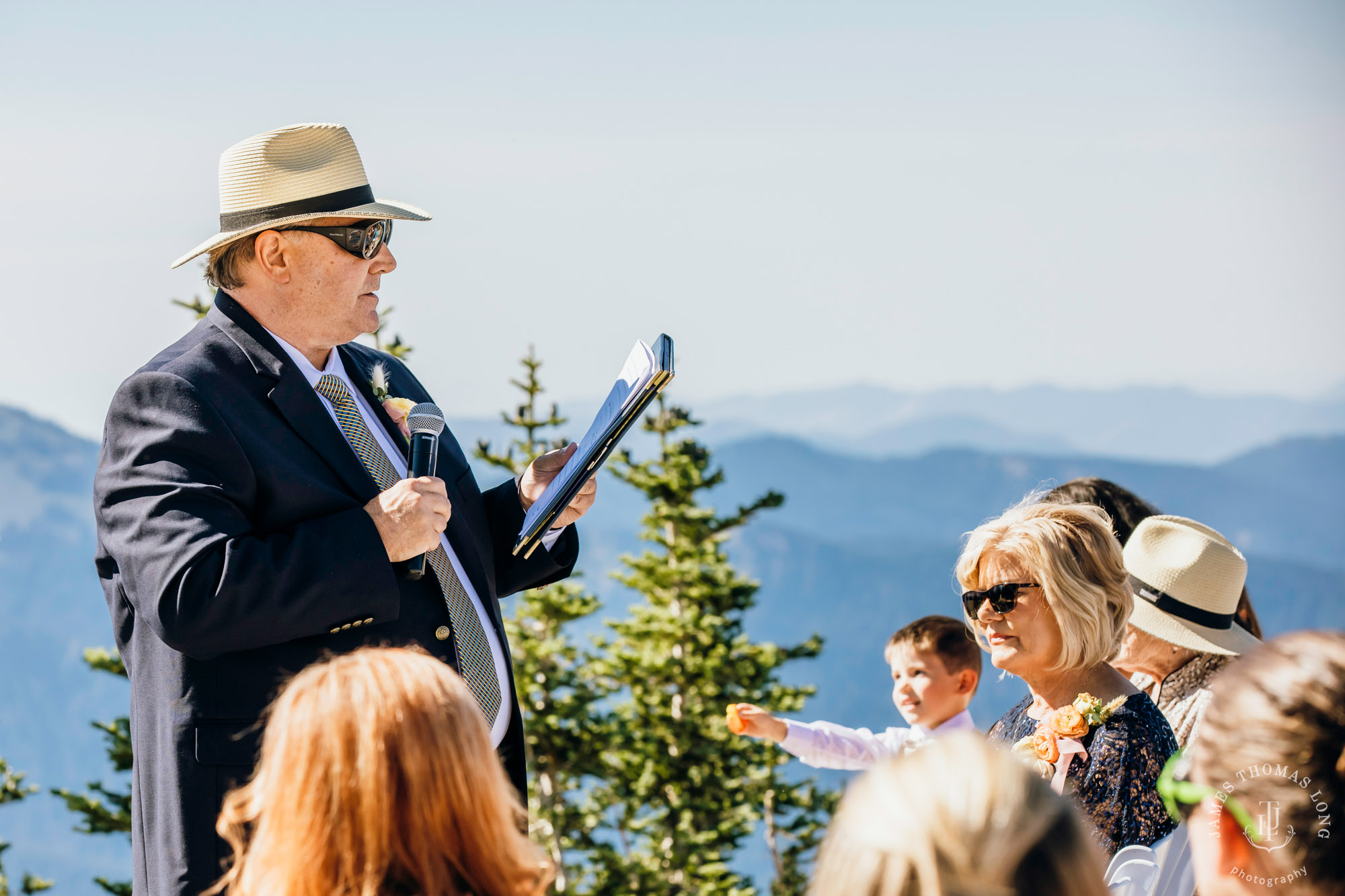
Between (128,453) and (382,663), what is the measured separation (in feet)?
3.69

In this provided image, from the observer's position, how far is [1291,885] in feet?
4.66

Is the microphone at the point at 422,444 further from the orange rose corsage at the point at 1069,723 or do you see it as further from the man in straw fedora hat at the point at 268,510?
the orange rose corsage at the point at 1069,723

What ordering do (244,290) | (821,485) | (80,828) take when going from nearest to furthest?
(244,290), (80,828), (821,485)

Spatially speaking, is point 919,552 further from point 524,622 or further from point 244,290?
point 244,290

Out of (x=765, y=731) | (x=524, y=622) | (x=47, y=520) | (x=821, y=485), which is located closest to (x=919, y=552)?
(x=821, y=485)

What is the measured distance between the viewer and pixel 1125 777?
94.0 inches

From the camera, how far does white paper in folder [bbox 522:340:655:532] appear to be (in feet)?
8.05

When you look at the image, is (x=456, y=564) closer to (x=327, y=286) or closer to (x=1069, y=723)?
(x=327, y=286)

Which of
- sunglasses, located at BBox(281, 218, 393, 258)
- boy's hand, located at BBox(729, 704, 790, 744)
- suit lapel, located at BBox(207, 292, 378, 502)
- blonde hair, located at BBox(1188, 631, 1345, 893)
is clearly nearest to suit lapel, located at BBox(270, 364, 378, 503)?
suit lapel, located at BBox(207, 292, 378, 502)

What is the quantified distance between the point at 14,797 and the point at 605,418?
8.29 metres

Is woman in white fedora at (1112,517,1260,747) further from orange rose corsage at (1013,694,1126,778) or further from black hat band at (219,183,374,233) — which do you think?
black hat band at (219,183,374,233)

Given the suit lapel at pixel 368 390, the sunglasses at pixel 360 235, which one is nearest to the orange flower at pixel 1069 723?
the suit lapel at pixel 368 390

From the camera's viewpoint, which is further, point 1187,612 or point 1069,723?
point 1187,612

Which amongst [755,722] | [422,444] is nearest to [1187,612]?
[755,722]
